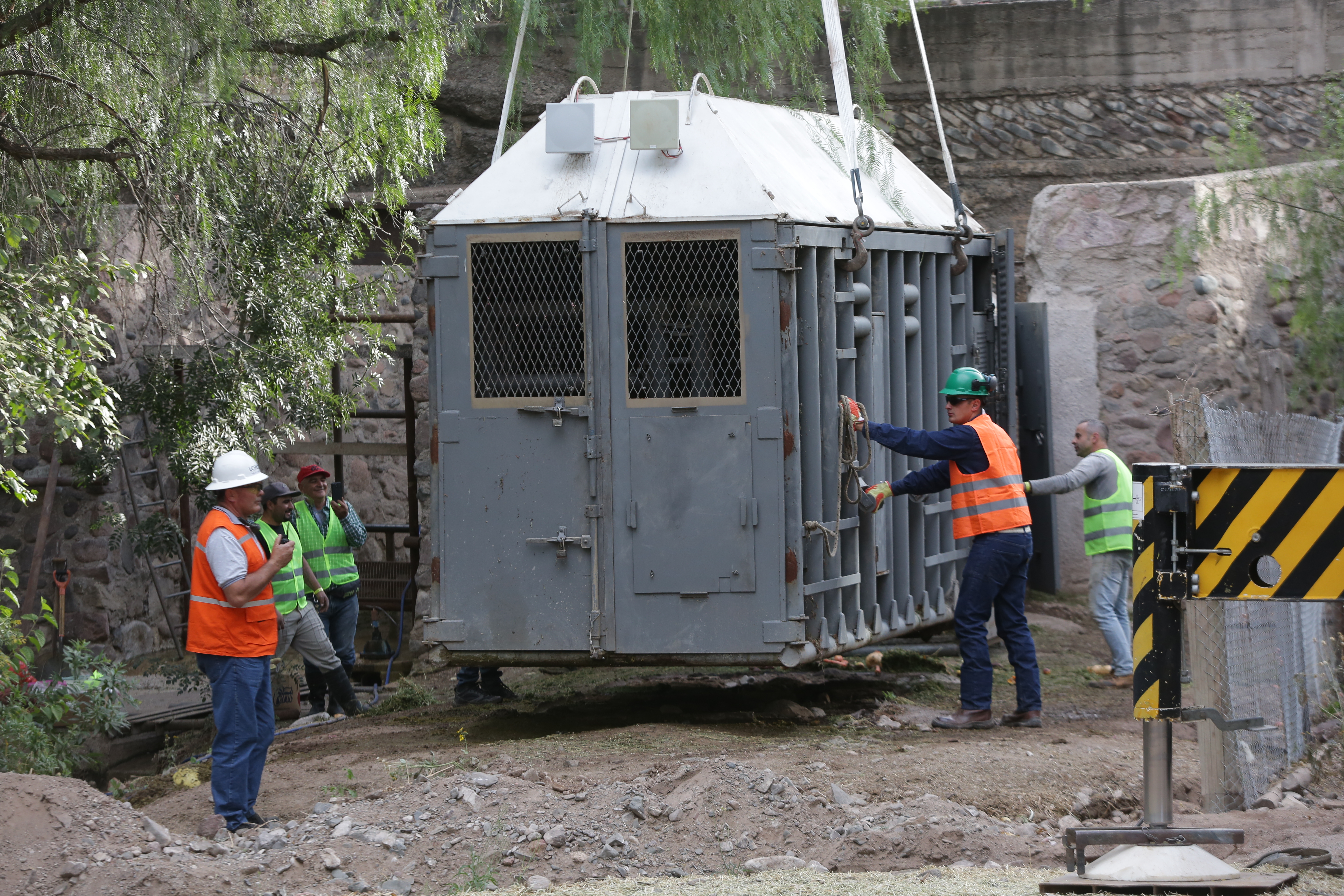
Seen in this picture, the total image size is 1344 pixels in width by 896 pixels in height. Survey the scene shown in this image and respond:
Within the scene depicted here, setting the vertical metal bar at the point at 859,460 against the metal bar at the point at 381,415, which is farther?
the metal bar at the point at 381,415

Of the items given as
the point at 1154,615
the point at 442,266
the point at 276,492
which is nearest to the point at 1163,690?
the point at 1154,615

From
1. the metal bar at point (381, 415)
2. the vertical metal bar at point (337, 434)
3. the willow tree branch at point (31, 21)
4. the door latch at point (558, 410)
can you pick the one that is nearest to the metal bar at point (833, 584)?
the door latch at point (558, 410)

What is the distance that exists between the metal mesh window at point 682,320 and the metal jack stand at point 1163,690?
2.71m

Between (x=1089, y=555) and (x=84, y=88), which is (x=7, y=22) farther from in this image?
(x=1089, y=555)

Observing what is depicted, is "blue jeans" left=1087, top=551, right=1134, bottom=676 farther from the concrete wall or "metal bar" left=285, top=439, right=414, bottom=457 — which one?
the concrete wall

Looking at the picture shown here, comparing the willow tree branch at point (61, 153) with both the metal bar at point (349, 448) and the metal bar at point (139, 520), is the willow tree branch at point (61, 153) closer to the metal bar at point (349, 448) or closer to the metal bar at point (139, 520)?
the metal bar at point (349, 448)

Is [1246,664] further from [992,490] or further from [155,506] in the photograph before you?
[155,506]

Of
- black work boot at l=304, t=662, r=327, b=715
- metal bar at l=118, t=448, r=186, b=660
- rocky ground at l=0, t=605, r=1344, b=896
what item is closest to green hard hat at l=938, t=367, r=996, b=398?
rocky ground at l=0, t=605, r=1344, b=896

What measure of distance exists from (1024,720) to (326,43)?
5.50m

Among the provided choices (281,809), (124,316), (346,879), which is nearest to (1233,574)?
(346,879)

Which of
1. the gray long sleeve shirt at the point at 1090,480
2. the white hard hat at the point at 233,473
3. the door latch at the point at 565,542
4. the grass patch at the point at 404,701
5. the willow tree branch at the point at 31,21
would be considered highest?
the willow tree branch at the point at 31,21

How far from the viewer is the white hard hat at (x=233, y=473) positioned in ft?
19.4

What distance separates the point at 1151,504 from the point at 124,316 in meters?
8.91

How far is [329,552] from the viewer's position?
8.98 m
